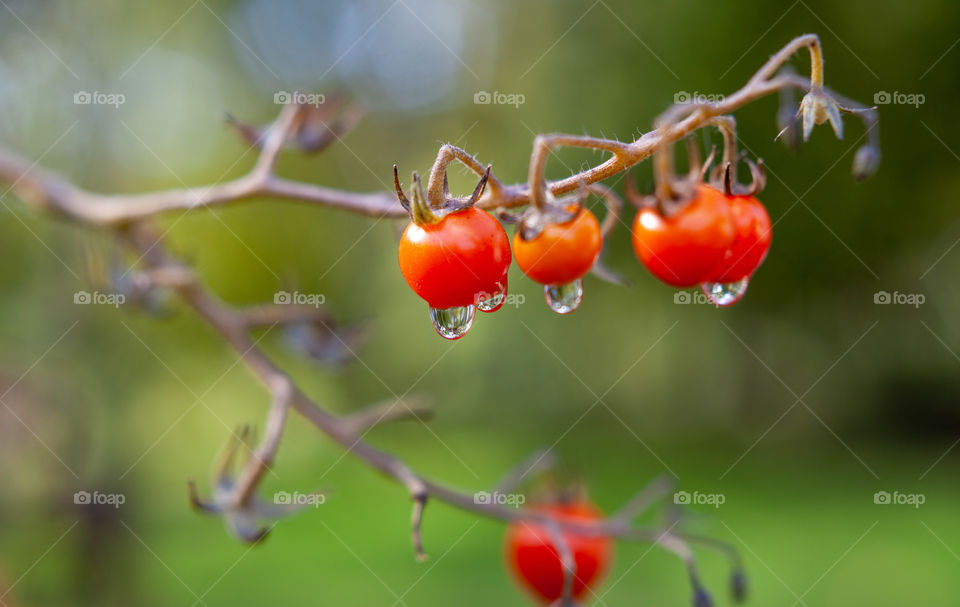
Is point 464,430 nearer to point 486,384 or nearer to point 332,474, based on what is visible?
point 486,384

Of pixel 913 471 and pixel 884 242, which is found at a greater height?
pixel 884 242

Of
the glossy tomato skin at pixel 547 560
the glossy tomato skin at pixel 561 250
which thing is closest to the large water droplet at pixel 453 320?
the glossy tomato skin at pixel 561 250

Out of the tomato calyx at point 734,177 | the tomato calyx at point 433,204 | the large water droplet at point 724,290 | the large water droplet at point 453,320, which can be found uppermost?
the tomato calyx at point 734,177

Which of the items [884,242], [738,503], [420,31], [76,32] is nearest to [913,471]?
[738,503]

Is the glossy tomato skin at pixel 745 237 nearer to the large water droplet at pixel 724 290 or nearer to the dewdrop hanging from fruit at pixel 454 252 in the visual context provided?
the large water droplet at pixel 724 290

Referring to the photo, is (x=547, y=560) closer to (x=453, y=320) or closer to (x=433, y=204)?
(x=453, y=320)

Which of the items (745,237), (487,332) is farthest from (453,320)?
(487,332)
